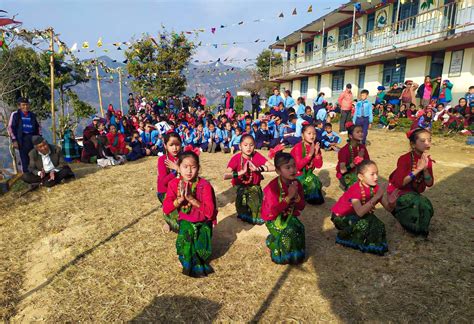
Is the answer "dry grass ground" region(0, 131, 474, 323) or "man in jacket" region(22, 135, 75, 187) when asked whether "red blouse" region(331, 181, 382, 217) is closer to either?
"dry grass ground" region(0, 131, 474, 323)

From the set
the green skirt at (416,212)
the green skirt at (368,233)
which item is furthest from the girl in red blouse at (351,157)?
the green skirt at (368,233)

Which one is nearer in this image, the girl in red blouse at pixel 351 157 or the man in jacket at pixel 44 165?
the girl in red blouse at pixel 351 157

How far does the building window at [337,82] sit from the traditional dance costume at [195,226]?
21725 millimetres

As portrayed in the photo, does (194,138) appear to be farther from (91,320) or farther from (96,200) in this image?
(91,320)

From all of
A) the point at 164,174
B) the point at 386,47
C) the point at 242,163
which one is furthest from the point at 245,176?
the point at 386,47

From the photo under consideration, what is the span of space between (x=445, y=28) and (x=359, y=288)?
14.7 metres

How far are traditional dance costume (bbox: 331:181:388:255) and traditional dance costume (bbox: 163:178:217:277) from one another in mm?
1769

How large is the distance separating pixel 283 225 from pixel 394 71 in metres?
17.5

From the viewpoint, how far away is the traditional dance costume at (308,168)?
19.4 feet

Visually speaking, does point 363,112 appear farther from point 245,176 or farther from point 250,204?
point 250,204

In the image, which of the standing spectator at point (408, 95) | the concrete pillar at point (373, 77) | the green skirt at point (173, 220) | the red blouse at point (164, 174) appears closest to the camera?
the green skirt at point (173, 220)

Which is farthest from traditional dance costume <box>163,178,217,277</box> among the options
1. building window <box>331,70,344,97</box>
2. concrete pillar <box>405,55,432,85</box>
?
building window <box>331,70,344,97</box>

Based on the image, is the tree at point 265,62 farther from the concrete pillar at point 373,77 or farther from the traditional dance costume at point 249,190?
the traditional dance costume at point 249,190

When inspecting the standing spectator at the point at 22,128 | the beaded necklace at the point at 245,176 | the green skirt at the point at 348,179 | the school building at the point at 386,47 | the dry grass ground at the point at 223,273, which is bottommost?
the dry grass ground at the point at 223,273
